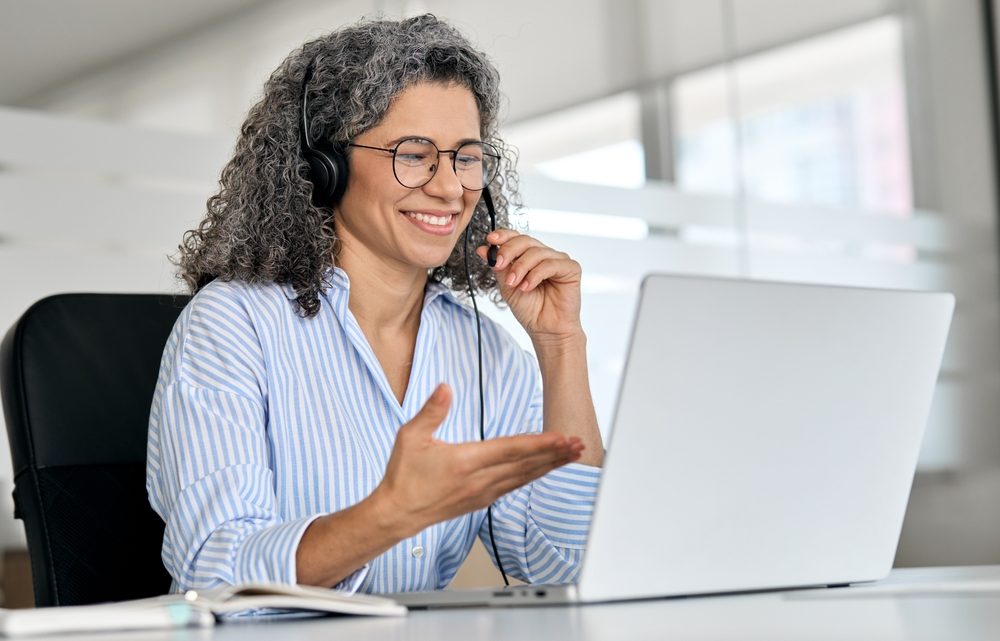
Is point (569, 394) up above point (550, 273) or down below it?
below

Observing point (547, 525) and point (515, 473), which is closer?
point (515, 473)

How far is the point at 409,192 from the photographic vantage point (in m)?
1.48

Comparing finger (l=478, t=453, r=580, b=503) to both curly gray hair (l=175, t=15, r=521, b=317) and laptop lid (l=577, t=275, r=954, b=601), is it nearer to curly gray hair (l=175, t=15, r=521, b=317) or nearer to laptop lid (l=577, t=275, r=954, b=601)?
laptop lid (l=577, t=275, r=954, b=601)

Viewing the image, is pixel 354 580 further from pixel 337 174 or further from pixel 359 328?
pixel 337 174

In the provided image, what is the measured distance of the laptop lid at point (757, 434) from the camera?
0.84 m

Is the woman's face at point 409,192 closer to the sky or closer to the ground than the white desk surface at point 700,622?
closer to the sky

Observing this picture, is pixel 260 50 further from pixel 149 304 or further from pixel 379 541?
pixel 379 541

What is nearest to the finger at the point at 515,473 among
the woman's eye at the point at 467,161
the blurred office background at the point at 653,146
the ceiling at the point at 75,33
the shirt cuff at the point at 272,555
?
the shirt cuff at the point at 272,555

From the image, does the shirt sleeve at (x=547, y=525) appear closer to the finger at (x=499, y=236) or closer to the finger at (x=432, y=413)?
the finger at (x=499, y=236)

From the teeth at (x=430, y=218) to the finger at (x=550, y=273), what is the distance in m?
0.14

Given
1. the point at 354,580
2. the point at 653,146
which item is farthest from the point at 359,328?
the point at 653,146

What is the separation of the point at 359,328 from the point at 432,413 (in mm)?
595

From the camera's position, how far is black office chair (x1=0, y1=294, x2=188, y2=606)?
4.30 ft

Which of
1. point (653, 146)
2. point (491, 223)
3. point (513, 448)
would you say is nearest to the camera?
point (513, 448)
